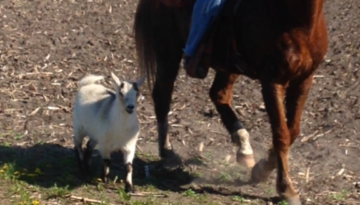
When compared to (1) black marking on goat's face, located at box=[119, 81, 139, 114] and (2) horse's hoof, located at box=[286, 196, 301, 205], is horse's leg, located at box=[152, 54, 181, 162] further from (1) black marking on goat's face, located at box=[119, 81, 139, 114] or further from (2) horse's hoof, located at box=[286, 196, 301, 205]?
(2) horse's hoof, located at box=[286, 196, 301, 205]

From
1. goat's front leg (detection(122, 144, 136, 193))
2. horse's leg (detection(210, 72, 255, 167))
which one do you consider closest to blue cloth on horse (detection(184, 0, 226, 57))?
horse's leg (detection(210, 72, 255, 167))

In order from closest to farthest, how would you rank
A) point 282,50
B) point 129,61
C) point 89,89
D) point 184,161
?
point 282,50
point 89,89
point 184,161
point 129,61

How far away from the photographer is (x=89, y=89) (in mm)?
7242

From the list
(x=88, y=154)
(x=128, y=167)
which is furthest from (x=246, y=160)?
(x=88, y=154)

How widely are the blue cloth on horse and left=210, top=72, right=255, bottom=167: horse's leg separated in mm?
920

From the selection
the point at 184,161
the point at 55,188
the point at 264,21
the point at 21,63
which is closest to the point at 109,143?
the point at 55,188

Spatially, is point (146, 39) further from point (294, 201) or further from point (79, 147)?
point (294, 201)

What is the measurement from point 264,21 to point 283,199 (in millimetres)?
1533

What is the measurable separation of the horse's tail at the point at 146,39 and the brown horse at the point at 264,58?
0.03ft

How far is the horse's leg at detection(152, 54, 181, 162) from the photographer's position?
25.5ft

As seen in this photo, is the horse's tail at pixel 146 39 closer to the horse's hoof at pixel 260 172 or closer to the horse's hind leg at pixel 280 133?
the horse's hoof at pixel 260 172

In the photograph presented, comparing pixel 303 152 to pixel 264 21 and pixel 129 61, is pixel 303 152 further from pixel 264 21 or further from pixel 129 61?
pixel 129 61

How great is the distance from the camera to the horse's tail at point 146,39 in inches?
314

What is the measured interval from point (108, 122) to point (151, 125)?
2.04 meters
